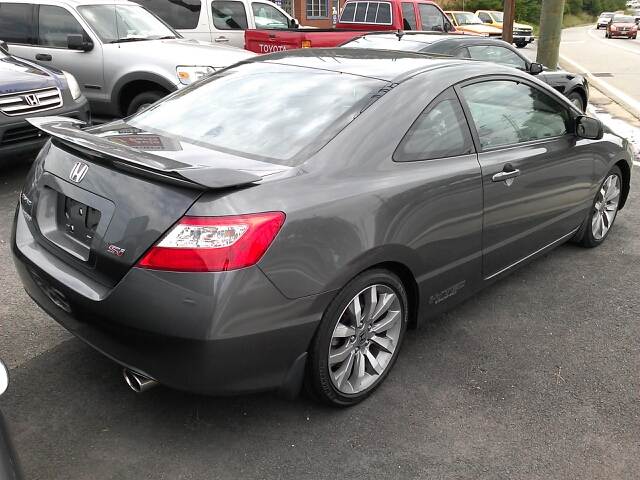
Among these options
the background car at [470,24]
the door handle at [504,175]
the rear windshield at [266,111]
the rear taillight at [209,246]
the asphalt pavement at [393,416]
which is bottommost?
the asphalt pavement at [393,416]

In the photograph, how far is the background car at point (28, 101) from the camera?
5688 millimetres

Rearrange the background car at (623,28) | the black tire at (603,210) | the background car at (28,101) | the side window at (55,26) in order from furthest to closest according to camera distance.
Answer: the background car at (623,28)
the side window at (55,26)
the background car at (28,101)
the black tire at (603,210)

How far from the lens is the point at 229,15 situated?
11109 millimetres

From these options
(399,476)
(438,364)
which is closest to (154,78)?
(438,364)

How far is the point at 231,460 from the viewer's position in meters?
2.57

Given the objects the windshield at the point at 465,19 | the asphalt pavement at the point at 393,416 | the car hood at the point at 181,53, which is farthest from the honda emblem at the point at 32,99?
the windshield at the point at 465,19

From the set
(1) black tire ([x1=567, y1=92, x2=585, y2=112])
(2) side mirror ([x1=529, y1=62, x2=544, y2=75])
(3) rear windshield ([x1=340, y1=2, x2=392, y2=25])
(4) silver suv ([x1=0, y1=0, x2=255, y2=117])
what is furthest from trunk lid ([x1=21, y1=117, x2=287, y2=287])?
(3) rear windshield ([x1=340, y1=2, x2=392, y2=25])

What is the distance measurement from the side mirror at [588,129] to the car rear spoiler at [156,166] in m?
2.64

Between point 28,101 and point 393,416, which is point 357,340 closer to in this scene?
point 393,416

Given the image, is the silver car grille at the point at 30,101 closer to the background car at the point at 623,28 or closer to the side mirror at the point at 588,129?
the side mirror at the point at 588,129

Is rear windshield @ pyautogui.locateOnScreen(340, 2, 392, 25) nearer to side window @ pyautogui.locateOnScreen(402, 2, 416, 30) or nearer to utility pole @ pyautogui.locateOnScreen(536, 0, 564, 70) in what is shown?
side window @ pyautogui.locateOnScreen(402, 2, 416, 30)

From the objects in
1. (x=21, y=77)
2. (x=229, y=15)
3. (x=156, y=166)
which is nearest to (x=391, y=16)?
(x=229, y=15)

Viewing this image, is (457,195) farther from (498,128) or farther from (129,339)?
(129,339)

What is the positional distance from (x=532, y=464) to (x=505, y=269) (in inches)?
55.5
